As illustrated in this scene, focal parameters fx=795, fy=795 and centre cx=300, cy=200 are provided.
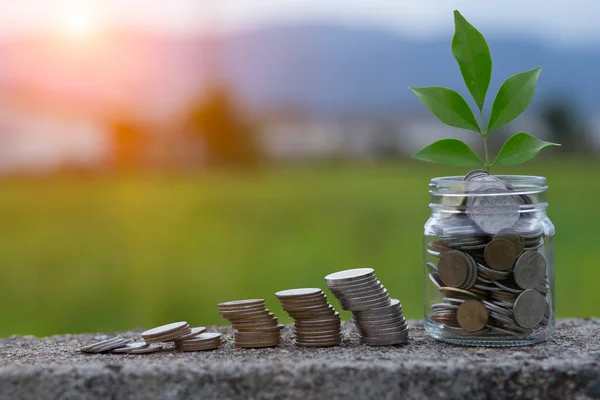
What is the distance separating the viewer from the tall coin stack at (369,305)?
217 cm

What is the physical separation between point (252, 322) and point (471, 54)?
39.9 inches

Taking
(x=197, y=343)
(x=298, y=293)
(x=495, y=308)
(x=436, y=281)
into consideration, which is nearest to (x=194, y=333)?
(x=197, y=343)

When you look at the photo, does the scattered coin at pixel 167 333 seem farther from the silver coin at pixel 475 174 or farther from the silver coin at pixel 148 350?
the silver coin at pixel 475 174

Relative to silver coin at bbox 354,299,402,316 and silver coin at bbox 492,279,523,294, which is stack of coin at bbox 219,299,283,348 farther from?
silver coin at bbox 492,279,523,294

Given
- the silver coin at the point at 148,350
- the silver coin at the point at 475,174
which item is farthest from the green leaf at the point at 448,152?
the silver coin at the point at 148,350

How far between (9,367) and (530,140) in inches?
61.1

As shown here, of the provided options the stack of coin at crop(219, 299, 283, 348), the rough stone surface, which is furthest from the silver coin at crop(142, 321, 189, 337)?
the rough stone surface

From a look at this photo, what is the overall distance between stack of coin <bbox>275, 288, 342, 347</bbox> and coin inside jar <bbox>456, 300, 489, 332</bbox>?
342mm

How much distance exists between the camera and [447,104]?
2.35 m

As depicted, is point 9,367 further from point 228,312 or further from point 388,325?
point 388,325

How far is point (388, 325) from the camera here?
2.23 metres

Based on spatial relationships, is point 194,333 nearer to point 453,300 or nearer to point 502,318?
point 453,300

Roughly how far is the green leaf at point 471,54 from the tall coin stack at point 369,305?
62cm

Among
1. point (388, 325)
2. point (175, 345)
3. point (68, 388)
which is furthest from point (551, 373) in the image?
point (68, 388)
